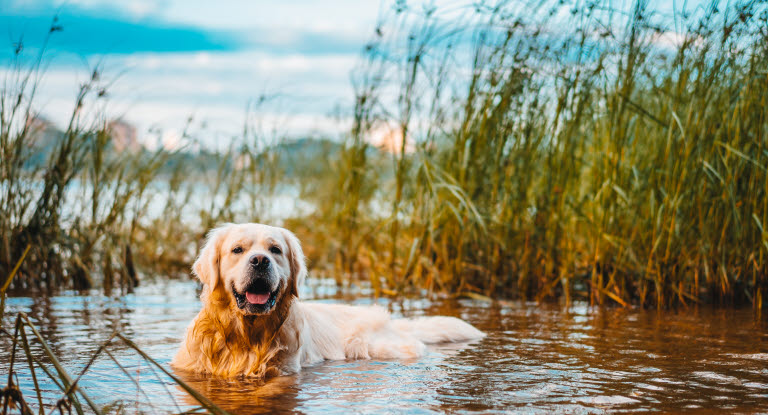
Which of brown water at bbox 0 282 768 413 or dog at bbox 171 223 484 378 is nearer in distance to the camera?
brown water at bbox 0 282 768 413

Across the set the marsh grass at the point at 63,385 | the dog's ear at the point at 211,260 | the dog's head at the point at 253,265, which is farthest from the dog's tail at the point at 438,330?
the marsh grass at the point at 63,385

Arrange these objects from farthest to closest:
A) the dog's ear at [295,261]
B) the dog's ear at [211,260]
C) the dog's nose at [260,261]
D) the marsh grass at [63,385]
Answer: the dog's ear at [295,261] < the dog's ear at [211,260] < the dog's nose at [260,261] < the marsh grass at [63,385]

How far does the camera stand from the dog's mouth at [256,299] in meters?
4.25

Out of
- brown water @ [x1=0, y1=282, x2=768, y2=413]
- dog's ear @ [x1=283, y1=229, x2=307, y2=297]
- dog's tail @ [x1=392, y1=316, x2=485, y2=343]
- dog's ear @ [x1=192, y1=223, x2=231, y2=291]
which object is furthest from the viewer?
dog's tail @ [x1=392, y1=316, x2=485, y2=343]

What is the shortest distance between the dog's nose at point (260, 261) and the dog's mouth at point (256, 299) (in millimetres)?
117

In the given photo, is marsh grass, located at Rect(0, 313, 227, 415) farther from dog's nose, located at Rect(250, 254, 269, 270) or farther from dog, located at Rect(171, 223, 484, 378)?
dog's nose, located at Rect(250, 254, 269, 270)

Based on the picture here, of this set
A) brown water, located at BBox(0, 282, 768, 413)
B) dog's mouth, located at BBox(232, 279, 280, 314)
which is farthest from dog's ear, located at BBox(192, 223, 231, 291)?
brown water, located at BBox(0, 282, 768, 413)

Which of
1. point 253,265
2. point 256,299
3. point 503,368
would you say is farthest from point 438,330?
point 253,265

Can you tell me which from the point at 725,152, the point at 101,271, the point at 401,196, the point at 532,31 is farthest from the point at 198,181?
the point at 725,152

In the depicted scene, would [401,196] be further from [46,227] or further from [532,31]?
[46,227]

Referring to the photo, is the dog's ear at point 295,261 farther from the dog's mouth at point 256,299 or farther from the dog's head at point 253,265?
the dog's mouth at point 256,299

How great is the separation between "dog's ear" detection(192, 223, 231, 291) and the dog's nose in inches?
13.4

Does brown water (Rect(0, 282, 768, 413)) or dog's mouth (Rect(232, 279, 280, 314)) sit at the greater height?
dog's mouth (Rect(232, 279, 280, 314))

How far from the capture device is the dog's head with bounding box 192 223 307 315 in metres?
4.19
